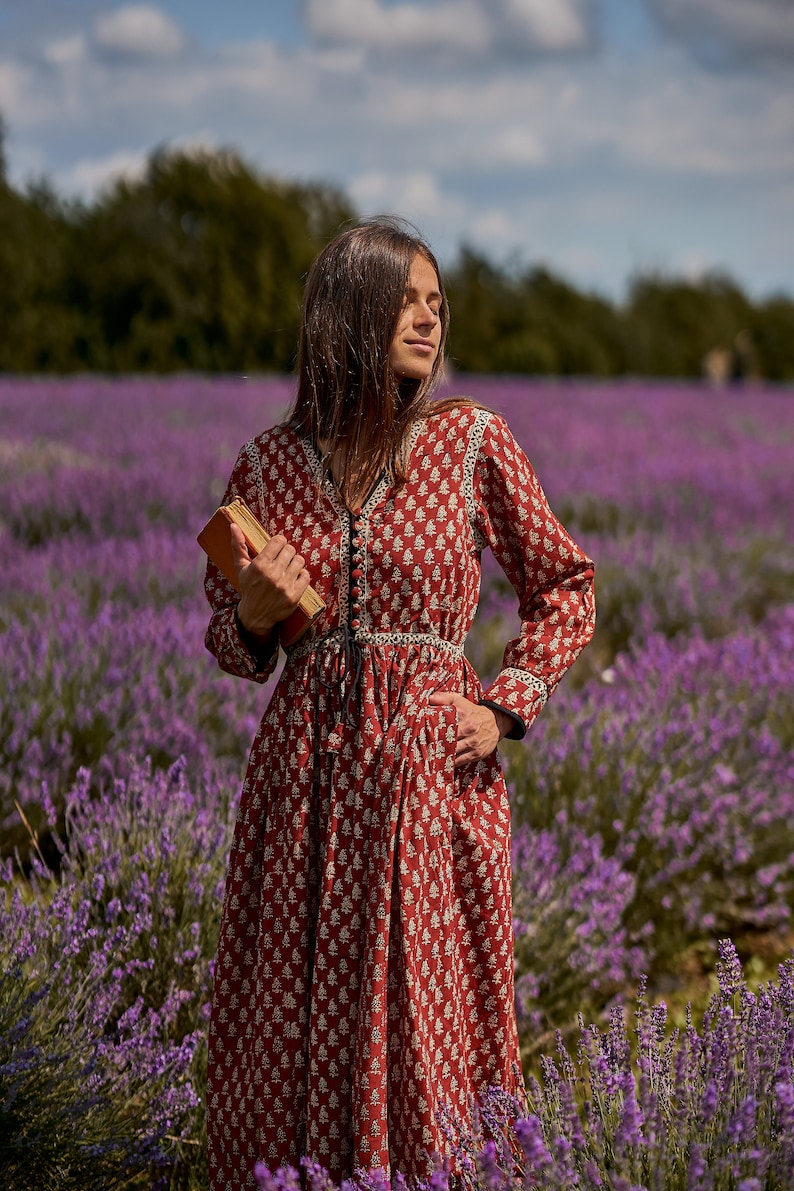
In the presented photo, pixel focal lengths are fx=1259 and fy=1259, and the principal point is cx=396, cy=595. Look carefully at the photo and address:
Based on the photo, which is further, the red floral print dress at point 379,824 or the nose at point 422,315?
the nose at point 422,315

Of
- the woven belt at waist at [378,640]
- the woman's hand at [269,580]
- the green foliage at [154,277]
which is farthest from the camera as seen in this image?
the green foliage at [154,277]

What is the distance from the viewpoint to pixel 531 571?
1.97 meters

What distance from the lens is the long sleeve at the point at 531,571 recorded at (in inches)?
76.5

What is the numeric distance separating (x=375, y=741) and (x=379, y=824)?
122 millimetres

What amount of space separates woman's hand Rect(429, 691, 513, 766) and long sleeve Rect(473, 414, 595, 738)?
30mm

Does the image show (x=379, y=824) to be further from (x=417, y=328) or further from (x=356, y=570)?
(x=417, y=328)

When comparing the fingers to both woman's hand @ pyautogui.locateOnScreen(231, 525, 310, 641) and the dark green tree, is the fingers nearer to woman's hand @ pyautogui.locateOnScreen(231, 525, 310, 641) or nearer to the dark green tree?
woman's hand @ pyautogui.locateOnScreen(231, 525, 310, 641)

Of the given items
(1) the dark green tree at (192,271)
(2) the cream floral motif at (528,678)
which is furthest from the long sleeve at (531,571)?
(1) the dark green tree at (192,271)

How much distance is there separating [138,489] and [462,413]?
457 centimetres

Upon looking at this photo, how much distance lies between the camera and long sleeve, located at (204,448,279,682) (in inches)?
76.4

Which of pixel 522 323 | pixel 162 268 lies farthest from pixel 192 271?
pixel 522 323

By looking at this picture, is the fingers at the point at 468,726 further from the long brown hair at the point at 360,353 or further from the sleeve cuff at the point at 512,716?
the long brown hair at the point at 360,353

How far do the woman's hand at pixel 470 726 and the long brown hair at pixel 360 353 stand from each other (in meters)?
0.34

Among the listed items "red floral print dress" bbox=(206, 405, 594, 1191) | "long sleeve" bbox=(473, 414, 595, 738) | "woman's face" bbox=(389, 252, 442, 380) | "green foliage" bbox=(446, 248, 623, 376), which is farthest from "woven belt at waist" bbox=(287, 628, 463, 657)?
"green foliage" bbox=(446, 248, 623, 376)
